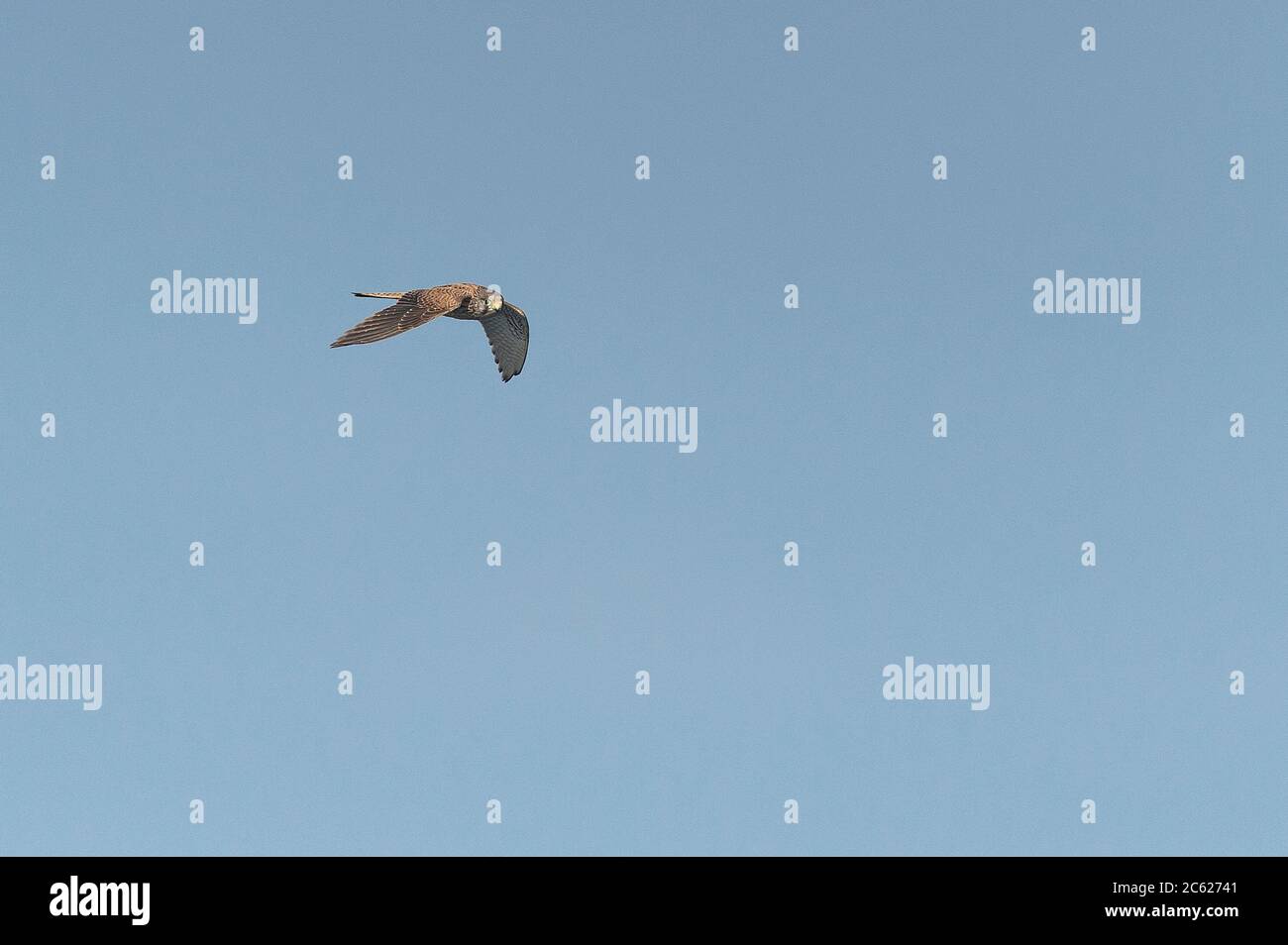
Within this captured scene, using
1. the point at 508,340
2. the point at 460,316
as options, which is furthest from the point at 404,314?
the point at 508,340

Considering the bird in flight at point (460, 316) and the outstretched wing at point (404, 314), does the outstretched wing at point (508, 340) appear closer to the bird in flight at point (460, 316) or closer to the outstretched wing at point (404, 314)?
the bird in flight at point (460, 316)

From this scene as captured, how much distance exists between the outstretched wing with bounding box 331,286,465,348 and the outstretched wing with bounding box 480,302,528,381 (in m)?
2.62

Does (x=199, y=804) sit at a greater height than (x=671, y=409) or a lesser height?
lesser

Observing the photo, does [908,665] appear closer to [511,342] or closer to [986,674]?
[986,674]

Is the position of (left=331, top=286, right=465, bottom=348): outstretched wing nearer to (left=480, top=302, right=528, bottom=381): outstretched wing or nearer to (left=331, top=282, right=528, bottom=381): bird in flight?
(left=331, top=282, right=528, bottom=381): bird in flight

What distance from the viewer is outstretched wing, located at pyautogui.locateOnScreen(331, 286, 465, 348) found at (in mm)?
20922

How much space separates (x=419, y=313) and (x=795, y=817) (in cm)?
1491

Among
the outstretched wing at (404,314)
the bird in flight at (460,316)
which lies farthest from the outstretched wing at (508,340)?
the outstretched wing at (404,314)

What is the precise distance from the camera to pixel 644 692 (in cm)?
3083

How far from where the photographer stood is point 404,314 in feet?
72.8

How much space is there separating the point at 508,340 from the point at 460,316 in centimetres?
220

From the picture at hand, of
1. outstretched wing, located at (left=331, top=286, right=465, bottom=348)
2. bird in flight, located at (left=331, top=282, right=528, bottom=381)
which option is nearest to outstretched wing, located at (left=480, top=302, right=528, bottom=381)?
bird in flight, located at (left=331, top=282, right=528, bottom=381)

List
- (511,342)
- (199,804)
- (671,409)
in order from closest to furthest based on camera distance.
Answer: (511,342) < (199,804) < (671,409)
